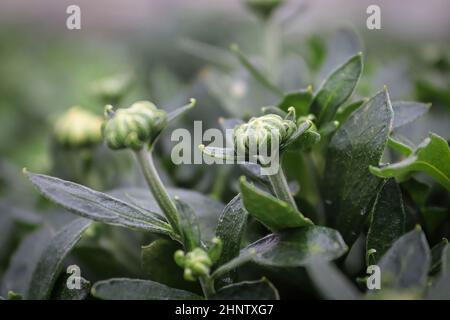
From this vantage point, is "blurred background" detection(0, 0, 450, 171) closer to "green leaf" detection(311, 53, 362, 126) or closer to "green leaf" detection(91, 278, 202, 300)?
"green leaf" detection(311, 53, 362, 126)

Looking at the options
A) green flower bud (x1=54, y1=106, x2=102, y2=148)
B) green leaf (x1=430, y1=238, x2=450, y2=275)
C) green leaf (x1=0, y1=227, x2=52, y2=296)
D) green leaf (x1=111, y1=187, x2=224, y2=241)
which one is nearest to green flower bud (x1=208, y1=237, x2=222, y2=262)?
green leaf (x1=111, y1=187, x2=224, y2=241)

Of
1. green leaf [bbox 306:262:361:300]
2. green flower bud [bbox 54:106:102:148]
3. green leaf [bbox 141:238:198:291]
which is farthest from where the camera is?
green flower bud [bbox 54:106:102:148]

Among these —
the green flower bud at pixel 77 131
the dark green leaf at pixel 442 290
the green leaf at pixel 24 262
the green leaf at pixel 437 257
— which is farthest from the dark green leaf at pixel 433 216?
the green flower bud at pixel 77 131

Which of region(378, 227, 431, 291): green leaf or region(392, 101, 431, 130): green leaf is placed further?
region(392, 101, 431, 130): green leaf

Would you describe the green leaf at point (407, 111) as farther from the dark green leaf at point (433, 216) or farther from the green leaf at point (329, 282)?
the green leaf at point (329, 282)

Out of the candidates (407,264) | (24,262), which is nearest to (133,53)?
(24,262)
